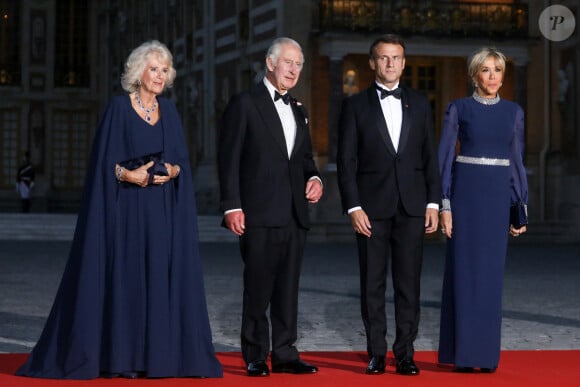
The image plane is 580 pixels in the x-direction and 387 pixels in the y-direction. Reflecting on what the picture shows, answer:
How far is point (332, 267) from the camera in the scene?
18.0m

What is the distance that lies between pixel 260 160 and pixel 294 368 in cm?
116

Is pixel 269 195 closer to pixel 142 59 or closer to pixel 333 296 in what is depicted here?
pixel 142 59

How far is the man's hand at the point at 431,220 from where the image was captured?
7578mm

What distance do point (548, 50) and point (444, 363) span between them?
20.1 metres

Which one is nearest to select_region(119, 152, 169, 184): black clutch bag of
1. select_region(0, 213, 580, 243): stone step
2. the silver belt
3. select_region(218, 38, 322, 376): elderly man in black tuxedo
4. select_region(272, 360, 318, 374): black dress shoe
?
select_region(218, 38, 322, 376): elderly man in black tuxedo

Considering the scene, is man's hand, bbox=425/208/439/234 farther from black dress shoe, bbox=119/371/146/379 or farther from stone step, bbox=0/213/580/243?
stone step, bbox=0/213/580/243

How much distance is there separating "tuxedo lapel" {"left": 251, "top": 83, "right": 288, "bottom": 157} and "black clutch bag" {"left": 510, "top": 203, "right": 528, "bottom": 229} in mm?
1410

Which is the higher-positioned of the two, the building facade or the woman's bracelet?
the building facade

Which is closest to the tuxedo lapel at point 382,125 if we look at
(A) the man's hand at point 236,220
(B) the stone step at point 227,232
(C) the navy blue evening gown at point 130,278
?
(A) the man's hand at point 236,220

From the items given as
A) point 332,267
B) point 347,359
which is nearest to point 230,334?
point 347,359

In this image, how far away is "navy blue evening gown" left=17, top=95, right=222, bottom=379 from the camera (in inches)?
292

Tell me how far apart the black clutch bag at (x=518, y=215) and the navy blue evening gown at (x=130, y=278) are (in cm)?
185

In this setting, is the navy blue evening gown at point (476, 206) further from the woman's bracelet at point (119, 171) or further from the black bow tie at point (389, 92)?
the woman's bracelet at point (119, 171)

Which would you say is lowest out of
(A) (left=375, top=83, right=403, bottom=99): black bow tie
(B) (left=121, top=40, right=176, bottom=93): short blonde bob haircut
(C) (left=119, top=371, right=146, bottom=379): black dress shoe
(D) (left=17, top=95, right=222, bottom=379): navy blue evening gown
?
(C) (left=119, top=371, right=146, bottom=379): black dress shoe
